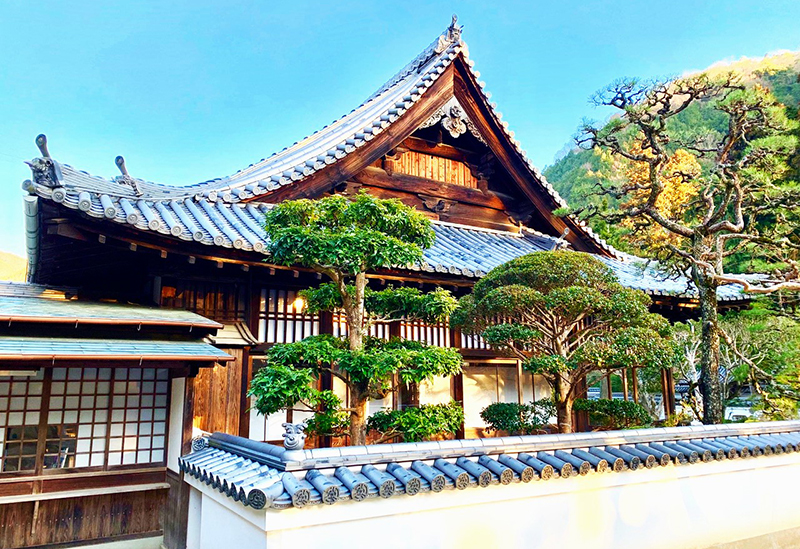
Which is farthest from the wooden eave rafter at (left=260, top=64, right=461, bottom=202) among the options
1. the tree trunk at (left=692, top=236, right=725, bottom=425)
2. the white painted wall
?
the tree trunk at (left=692, top=236, right=725, bottom=425)

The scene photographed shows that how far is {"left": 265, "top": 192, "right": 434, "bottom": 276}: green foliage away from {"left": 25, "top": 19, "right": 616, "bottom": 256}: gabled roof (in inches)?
49.4

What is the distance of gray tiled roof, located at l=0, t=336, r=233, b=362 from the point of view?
5.36m

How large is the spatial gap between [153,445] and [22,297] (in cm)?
259

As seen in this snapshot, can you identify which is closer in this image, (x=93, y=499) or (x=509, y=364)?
(x=93, y=499)

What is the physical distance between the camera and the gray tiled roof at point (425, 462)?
425 cm

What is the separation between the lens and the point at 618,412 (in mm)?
9297

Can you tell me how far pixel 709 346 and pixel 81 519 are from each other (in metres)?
9.66

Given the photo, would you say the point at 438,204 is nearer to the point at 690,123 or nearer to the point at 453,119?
the point at 453,119

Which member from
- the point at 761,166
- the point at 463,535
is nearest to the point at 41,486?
the point at 463,535

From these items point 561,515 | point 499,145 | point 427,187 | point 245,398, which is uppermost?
point 499,145

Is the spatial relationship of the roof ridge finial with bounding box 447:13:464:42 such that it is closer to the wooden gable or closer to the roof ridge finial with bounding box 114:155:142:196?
the wooden gable

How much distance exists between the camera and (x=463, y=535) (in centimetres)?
485

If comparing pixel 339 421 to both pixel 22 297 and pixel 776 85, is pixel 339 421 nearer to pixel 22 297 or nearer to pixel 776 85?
pixel 22 297

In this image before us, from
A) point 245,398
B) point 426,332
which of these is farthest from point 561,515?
point 426,332
